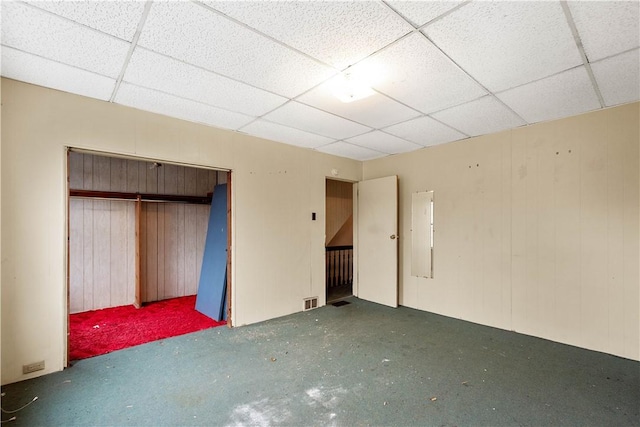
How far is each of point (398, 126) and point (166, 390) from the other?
344 cm

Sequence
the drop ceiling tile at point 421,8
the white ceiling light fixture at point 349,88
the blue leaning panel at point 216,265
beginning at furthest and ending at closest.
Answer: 1. the blue leaning panel at point 216,265
2. the white ceiling light fixture at point 349,88
3. the drop ceiling tile at point 421,8

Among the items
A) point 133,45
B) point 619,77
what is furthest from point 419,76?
point 133,45

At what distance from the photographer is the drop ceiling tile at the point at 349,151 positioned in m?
4.35

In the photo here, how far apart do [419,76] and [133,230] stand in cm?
459

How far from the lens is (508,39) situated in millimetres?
1849

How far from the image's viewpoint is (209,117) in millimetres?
3236

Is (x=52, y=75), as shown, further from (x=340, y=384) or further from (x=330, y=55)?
(x=340, y=384)

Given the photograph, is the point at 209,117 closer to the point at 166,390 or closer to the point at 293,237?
the point at 293,237

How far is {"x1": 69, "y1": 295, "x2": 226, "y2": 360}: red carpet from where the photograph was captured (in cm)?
310

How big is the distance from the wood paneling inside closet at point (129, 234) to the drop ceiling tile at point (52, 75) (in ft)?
6.62

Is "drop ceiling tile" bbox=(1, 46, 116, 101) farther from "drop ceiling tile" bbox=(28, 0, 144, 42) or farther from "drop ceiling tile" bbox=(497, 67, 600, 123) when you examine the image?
"drop ceiling tile" bbox=(497, 67, 600, 123)

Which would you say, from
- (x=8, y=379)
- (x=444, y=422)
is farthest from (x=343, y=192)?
(x=8, y=379)

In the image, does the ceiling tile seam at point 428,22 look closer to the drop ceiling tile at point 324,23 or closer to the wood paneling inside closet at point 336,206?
the drop ceiling tile at point 324,23

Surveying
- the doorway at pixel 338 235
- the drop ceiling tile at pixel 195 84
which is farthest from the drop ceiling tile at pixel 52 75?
the doorway at pixel 338 235
